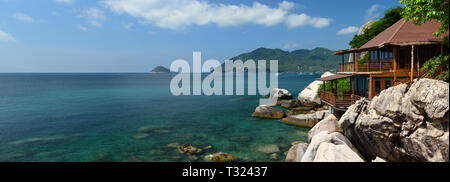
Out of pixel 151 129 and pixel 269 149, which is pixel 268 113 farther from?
pixel 151 129

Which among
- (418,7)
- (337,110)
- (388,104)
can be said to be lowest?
(337,110)

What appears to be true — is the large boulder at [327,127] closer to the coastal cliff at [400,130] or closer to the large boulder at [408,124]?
the coastal cliff at [400,130]

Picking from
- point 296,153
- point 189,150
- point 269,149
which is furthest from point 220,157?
point 296,153

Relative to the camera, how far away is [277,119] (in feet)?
94.8

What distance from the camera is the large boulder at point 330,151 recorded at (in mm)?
11203

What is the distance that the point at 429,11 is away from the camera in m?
13.8

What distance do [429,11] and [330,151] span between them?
10.4 meters

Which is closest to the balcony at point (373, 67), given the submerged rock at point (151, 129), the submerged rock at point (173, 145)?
the submerged rock at point (173, 145)

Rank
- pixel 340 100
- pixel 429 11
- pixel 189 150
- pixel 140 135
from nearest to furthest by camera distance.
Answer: pixel 429 11 → pixel 189 150 → pixel 340 100 → pixel 140 135

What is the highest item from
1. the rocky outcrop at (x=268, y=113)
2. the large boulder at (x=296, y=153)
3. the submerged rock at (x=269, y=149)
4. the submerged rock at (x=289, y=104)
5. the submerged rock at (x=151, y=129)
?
the submerged rock at (x=289, y=104)

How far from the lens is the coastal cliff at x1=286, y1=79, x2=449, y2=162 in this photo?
36.1ft
